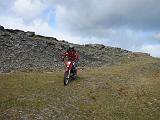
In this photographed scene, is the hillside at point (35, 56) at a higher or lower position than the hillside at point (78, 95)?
higher

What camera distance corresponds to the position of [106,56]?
65500 mm

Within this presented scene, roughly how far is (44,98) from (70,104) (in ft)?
7.04

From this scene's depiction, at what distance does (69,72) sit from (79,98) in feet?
17.0

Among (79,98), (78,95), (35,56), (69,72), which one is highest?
(35,56)

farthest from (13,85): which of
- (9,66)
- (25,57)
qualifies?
(25,57)

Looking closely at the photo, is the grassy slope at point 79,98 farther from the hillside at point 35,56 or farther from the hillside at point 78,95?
the hillside at point 35,56

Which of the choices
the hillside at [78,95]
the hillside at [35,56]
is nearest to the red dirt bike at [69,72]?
the hillside at [78,95]

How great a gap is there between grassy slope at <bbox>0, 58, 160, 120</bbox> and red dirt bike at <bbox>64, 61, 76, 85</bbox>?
62cm

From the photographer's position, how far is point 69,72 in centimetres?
3456

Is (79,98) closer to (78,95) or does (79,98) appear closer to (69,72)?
(78,95)

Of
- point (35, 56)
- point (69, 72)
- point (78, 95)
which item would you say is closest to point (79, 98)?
point (78, 95)

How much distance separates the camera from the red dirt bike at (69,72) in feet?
111

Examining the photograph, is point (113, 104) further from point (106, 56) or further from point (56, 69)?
point (106, 56)

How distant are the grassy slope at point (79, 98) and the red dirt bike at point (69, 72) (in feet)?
2.04
